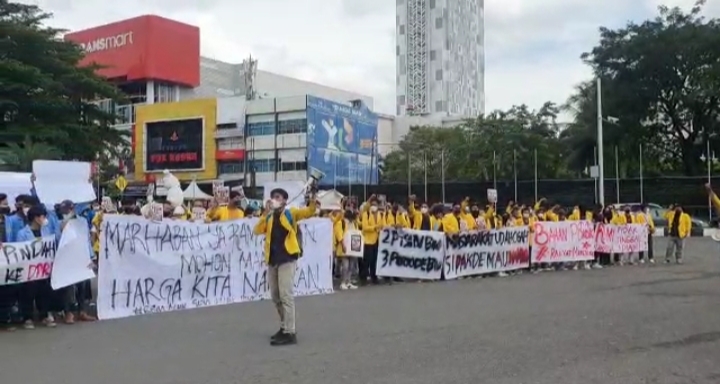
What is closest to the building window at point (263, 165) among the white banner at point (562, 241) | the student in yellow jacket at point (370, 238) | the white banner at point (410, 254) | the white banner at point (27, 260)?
the white banner at point (562, 241)

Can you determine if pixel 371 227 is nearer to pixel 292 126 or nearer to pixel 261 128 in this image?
pixel 292 126

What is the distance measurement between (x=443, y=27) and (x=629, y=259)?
115 m

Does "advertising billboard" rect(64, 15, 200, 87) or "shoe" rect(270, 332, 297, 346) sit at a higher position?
"advertising billboard" rect(64, 15, 200, 87)

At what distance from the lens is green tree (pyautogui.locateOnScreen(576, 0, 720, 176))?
52.0 metres

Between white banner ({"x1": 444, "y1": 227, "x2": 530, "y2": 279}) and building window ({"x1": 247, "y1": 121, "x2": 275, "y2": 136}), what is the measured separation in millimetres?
59226

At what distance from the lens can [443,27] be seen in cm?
13612

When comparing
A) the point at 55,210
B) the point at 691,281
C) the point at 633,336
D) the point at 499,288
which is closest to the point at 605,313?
the point at 633,336

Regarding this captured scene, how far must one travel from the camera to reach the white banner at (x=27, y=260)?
37.3 feet

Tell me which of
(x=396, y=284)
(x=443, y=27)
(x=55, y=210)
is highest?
(x=443, y=27)

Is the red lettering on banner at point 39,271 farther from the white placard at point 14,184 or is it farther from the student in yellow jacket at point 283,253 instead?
the white placard at point 14,184

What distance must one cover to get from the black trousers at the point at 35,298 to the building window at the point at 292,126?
65.1 meters

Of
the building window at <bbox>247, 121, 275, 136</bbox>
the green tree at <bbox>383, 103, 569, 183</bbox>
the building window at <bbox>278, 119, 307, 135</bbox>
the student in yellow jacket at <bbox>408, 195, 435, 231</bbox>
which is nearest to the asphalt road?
the student in yellow jacket at <bbox>408, 195, 435, 231</bbox>

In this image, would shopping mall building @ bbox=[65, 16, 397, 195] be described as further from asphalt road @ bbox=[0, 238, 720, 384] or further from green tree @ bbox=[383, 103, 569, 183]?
asphalt road @ bbox=[0, 238, 720, 384]

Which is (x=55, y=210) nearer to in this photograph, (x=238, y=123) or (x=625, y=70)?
(x=625, y=70)
